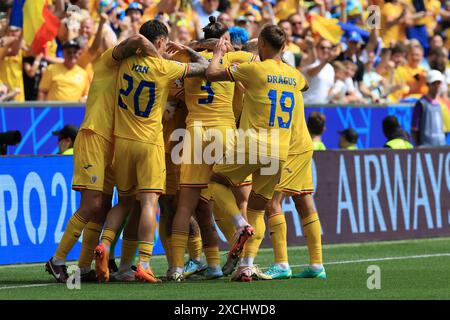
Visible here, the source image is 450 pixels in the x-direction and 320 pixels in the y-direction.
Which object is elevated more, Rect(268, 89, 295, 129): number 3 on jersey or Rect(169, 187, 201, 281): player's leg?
Rect(268, 89, 295, 129): number 3 on jersey

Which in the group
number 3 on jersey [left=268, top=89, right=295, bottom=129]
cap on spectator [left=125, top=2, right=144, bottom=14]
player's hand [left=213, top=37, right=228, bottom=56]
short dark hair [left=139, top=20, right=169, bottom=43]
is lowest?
number 3 on jersey [left=268, top=89, right=295, bottom=129]

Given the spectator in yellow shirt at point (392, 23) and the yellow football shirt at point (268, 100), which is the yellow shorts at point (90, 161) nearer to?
the yellow football shirt at point (268, 100)

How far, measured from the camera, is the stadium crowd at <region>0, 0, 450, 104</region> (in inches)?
710

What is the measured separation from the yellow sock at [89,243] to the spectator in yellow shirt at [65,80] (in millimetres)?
5910

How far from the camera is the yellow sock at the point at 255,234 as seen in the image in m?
11.9

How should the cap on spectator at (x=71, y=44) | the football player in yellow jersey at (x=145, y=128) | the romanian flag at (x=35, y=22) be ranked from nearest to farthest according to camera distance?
the football player in yellow jersey at (x=145, y=128) → the cap on spectator at (x=71, y=44) → the romanian flag at (x=35, y=22)

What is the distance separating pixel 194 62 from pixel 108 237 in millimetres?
1941

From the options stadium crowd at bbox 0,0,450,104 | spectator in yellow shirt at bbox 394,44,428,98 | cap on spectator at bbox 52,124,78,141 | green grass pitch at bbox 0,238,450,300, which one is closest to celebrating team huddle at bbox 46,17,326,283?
green grass pitch at bbox 0,238,450,300

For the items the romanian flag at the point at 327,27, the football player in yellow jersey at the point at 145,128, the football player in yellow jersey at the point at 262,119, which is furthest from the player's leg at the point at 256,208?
the romanian flag at the point at 327,27

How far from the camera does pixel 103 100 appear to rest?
39.3ft

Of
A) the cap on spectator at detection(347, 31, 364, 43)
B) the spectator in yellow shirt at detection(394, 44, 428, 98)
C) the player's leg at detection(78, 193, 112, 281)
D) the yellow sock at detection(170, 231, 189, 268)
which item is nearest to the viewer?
the yellow sock at detection(170, 231, 189, 268)

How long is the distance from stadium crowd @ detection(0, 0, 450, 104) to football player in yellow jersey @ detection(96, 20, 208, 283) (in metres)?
1.49

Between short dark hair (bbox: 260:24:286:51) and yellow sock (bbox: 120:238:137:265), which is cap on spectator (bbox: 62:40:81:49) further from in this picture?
short dark hair (bbox: 260:24:286:51)

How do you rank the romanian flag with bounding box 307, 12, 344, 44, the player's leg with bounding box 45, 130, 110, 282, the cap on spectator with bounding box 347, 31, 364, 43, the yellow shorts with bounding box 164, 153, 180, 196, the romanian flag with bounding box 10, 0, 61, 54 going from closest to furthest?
the player's leg with bounding box 45, 130, 110, 282
the yellow shorts with bounding box 164, 153, 180, 196
the romanian flag with bounding box 10, 0, 61, 54
the cap on spectator with bounding box 347, 31, 364, 43
the romanian flag with bounding box 307, 12, 344, 44
